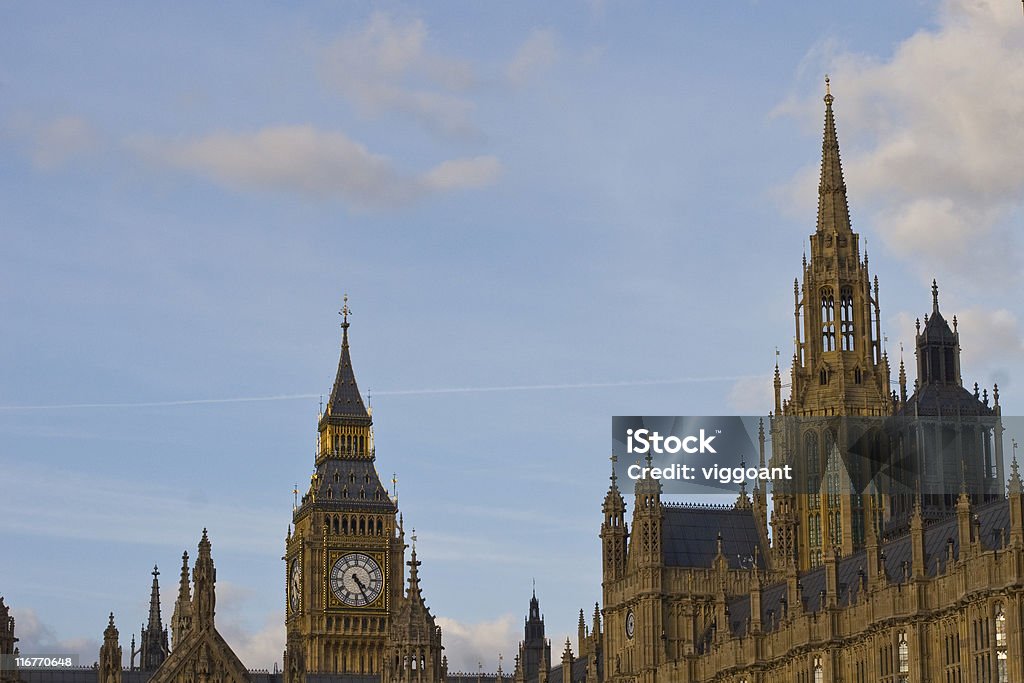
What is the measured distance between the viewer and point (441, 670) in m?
192

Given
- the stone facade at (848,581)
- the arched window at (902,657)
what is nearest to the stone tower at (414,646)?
the stone facade at (848,581)

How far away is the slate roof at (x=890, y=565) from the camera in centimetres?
12050

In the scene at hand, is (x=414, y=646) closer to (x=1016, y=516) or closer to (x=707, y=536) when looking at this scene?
(x=707, y=536)

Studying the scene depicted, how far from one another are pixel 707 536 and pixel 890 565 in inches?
1462

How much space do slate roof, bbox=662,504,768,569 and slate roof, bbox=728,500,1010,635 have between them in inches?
270

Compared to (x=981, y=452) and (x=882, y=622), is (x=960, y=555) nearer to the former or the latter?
(x=882, y=622)

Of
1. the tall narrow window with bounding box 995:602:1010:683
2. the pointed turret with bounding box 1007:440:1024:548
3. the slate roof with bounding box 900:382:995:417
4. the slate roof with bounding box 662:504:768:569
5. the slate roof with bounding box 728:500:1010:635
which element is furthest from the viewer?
the slate roof with bounding box 900:382:995:417

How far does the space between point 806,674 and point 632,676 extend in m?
28.7

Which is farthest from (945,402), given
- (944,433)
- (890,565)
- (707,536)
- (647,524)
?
(890,565)

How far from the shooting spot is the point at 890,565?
131m

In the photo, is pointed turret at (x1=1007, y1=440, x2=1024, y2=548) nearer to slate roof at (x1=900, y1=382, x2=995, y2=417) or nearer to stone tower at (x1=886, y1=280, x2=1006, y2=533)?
stone tower at (x1=886, y1=280, x2=1006, y2=533)

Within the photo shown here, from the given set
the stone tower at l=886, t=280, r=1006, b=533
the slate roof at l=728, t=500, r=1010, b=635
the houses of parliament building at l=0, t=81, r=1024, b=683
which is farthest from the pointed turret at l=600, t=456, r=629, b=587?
the stone tower at l=886, t=280, r=1006, b=533

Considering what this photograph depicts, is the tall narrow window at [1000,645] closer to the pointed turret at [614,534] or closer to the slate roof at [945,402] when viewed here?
the pointed turret at [614,534]

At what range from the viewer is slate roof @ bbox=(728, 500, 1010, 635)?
12050 centimetres
